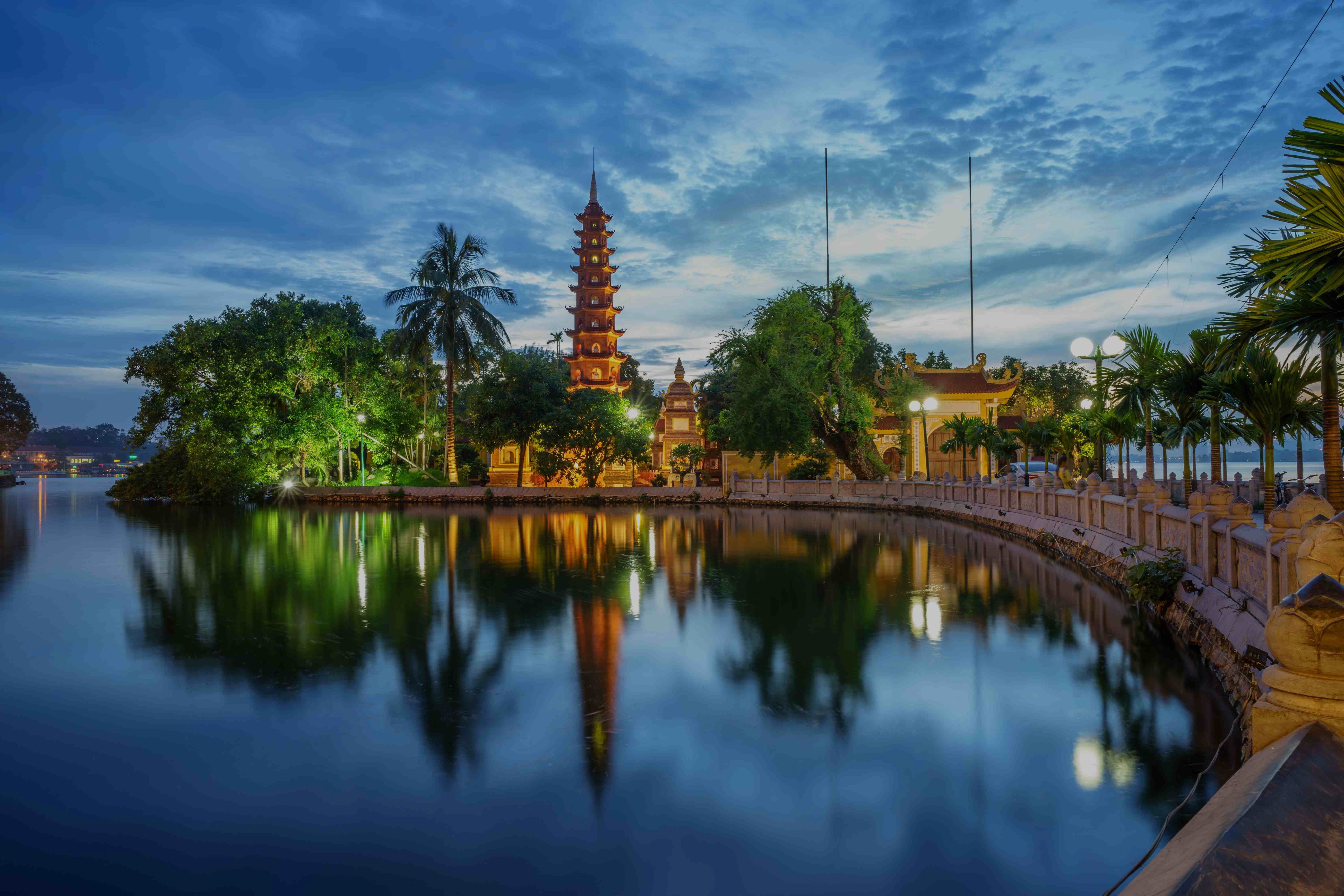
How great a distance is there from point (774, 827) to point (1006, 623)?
7253 millimetres

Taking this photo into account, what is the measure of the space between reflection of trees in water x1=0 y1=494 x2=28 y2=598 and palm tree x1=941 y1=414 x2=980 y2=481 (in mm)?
30833

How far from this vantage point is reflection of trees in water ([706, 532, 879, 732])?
765cm

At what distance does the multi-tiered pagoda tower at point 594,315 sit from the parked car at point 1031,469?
29033mm

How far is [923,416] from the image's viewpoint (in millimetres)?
39938

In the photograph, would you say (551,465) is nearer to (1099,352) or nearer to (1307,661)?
(1099,352)

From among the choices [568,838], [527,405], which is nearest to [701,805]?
[568,838]

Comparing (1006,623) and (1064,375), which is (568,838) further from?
(1064,375)

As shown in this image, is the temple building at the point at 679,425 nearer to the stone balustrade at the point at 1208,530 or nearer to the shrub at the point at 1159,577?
the stone balustrade at the point at 1208,530

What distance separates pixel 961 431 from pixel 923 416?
14.2 feet

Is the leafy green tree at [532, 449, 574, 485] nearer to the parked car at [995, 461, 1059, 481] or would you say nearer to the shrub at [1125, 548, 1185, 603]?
the parked car at [995, 461, 1059, 481]

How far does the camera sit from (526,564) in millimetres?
17547

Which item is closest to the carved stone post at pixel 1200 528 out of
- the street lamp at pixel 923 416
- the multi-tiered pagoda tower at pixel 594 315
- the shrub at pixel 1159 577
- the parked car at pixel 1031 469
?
the shrub at pixel 1159 577

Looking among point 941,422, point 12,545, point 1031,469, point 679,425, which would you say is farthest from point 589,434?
point 1031,469

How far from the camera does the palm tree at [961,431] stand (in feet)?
115
